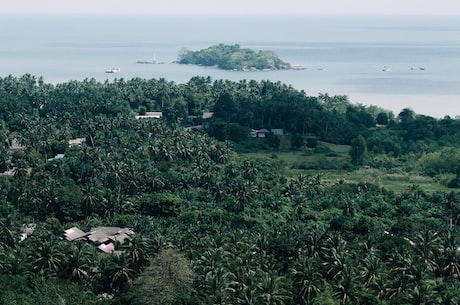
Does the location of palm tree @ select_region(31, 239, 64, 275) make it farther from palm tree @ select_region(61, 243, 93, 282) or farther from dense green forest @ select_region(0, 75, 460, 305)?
palm tree @ select_region(61, 243, 93, 282)

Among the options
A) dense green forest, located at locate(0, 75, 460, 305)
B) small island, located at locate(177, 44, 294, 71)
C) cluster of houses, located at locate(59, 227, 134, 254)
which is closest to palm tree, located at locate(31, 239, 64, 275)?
dense green forest, located at locate(0, 75, 460, 305)

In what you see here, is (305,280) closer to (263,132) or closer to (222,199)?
(222,199)

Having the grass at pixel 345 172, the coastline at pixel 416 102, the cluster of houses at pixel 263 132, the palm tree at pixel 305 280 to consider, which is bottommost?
the grass at pixel 345 172

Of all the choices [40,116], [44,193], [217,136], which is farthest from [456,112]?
[44,193]

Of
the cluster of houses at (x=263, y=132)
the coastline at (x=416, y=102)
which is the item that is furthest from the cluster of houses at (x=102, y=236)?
the coastline at (x=416, y=102)

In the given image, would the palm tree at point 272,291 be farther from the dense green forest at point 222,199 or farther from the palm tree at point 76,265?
the palm tree at point 76,265

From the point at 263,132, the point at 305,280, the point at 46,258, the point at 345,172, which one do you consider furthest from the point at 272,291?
the point at 263,132
